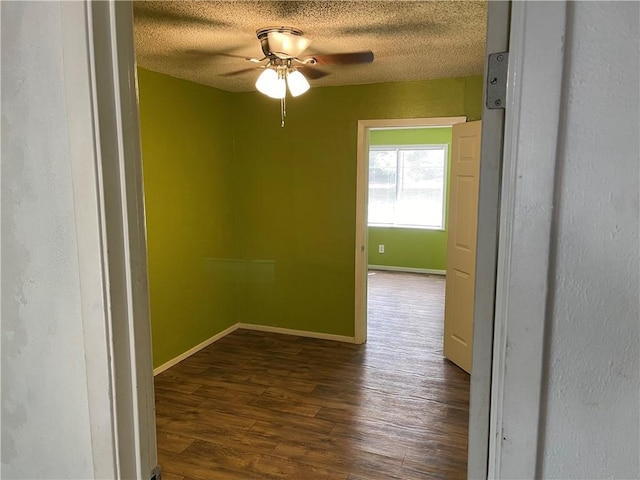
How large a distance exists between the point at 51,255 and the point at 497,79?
0.95 m

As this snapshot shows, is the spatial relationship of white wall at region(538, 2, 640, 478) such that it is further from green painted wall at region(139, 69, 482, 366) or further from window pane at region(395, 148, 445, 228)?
window pane at region(395, 148, 445, 228)

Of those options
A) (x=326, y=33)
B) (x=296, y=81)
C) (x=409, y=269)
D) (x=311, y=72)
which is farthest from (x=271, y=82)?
(x=409, y=269)

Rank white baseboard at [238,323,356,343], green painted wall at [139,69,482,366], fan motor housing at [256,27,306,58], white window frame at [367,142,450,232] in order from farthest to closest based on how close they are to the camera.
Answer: white window frame at [367,142,450,232]
white baseboard at [238,323,356,343]
green painted wall at [139,69,482,366]
fan motor housing at [256,27,306,58]

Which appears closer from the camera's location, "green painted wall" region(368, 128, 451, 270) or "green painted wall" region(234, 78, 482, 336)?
"green painted wall" region(234, 78, 482, 336)

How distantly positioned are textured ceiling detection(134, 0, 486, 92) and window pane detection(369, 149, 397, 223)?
4.10m

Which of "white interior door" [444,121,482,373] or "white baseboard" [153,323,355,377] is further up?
"white interior door" [444,121,482,373]

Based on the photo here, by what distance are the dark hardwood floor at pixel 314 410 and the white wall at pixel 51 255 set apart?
166cm

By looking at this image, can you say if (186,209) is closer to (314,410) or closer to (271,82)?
(271,82)

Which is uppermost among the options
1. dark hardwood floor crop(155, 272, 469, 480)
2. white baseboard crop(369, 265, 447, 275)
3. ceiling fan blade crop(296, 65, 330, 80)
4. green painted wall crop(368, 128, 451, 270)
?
ceiling fan blade crop(296, 65, 330, 80)

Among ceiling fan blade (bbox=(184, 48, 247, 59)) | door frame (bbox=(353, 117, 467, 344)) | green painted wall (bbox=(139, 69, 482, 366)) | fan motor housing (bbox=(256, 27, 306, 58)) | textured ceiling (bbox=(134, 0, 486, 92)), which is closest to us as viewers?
textured ceiling (bbox=(134, 0, 486, 92))

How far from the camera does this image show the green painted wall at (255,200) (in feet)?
12.5

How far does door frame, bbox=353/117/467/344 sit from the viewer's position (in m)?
4.04

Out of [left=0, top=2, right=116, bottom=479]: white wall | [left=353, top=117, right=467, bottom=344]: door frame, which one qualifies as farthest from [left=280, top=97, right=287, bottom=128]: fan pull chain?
[left=0, top=2, right=116, bottom=479]: white wall

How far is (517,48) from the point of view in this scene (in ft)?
2.32
